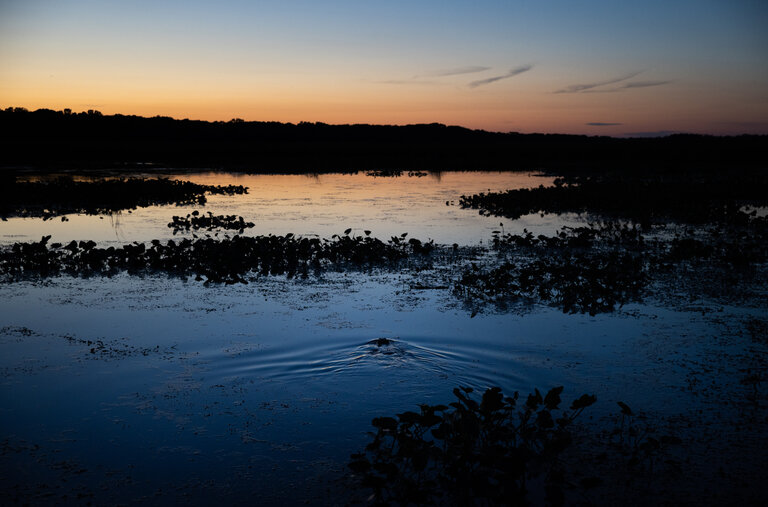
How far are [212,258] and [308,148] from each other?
77.4m

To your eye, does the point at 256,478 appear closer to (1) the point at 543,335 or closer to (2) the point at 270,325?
(2) the point at 270,325

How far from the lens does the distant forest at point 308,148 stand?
172 ft

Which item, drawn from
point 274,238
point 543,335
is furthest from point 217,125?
point 543,335

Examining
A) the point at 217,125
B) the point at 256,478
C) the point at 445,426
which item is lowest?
the point at 256,478

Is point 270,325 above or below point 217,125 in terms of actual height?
below

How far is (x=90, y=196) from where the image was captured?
2556 cm

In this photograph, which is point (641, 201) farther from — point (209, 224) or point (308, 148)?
point (308, 148)

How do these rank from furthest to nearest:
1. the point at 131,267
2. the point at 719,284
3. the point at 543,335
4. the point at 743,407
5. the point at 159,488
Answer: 1. the point at 131,267
2. the point at 719,284
3. the point at 543,335
4. the point at 743,407
5. the point at 159,488

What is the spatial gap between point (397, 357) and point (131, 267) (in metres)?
8.08

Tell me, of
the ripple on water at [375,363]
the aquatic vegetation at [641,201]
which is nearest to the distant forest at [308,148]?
the aquatic vegetation at [641,201]

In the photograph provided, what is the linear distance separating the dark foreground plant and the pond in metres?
0.36

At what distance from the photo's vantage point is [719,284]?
A: 36.3 feet

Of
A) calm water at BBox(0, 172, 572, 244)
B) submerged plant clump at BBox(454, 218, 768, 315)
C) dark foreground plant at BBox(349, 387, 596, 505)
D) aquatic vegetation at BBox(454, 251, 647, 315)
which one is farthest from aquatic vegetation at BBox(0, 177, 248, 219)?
dark foreground plant at BBox(349, 387, 596, 505)

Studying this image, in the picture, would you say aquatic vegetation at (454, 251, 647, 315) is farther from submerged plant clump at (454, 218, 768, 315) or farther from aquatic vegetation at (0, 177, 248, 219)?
aquatic vegetation at (0, 177, 248, 219)
